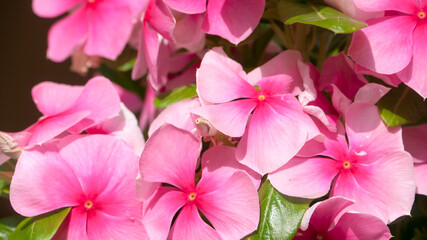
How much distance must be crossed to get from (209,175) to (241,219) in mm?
50

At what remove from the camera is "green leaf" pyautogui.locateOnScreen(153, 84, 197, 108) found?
0.55m

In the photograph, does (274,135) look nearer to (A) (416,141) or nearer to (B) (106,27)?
(A) (416,141)

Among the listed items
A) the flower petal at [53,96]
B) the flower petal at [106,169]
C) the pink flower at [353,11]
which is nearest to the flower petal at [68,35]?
the flower petal at [53,96]

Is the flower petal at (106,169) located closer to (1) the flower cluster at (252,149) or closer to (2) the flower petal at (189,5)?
(1) the flower cluster at (252,149)

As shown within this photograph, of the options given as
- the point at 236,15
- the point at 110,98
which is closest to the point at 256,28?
the point at 236,15

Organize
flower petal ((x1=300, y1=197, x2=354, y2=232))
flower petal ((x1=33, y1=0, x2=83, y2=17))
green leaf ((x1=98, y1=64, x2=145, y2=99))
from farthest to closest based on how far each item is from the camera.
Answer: green leaf ((x1=98, y1=64, x2=145, y2=99))
flower petal ((x1=33, y1=0, x2=83, y2=17))
flower petal ((x1=300, y1=197, x2=354, y2=232))

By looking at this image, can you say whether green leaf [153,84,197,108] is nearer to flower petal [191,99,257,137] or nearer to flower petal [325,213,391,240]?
flower petal [191,99,257,137]

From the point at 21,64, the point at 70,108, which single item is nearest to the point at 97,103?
the point at 70,108

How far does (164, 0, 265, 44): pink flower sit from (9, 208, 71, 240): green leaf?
0.21 m

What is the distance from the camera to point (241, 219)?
43 centimetres

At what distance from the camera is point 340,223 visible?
1.45ft

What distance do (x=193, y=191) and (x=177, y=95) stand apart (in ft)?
0.47

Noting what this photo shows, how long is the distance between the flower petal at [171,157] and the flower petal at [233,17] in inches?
4.2

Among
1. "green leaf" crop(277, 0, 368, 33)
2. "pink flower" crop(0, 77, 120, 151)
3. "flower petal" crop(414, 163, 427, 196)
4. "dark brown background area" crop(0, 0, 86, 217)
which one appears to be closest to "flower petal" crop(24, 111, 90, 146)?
"pink flower" crop(0, 77, 120, 151)
